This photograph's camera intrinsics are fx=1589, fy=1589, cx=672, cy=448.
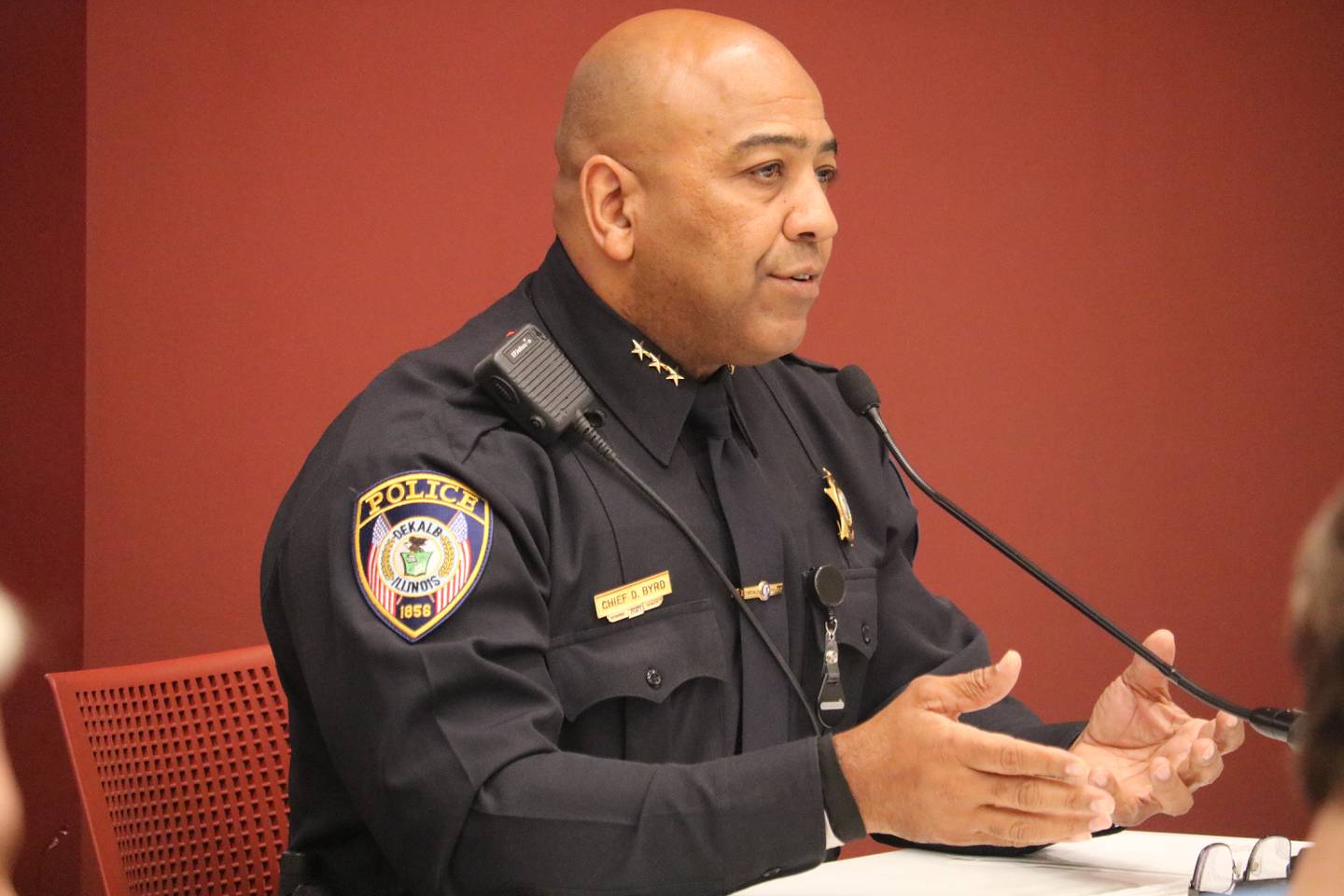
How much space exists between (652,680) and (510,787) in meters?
0.25

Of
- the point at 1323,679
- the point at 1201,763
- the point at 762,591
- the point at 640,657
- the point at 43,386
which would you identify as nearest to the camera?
the point at 1323,679

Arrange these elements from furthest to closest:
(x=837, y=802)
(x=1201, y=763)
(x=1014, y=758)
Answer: (x=1201, y=763) < (x=837, y=802) < (x=1014, y=758)

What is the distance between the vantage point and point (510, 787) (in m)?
1.39

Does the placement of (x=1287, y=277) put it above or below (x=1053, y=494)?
above

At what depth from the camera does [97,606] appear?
8.18 feet

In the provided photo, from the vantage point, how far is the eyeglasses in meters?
1.35

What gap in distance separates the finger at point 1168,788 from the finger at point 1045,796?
0.63ft

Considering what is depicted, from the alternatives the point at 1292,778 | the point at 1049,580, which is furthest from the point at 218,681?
the point at 1292,778

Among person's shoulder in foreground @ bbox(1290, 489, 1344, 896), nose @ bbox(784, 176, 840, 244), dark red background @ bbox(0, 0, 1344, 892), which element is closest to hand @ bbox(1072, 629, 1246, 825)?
nose @ bbox(784, 176, 840, 244)

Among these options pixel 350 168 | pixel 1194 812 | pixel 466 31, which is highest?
pixel 466 31

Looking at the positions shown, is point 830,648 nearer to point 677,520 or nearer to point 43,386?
point 677,520

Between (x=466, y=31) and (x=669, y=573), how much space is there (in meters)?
1.37

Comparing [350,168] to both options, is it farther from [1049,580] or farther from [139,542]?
[1049,580]

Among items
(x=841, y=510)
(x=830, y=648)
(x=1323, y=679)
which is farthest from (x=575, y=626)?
(x=1323, y=679)
